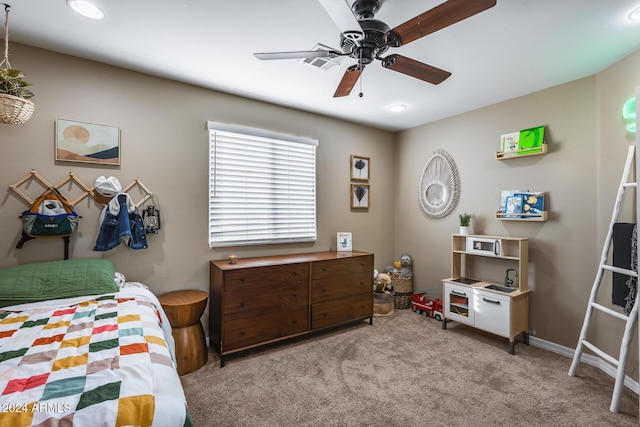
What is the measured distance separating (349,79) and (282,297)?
2047 millimetres

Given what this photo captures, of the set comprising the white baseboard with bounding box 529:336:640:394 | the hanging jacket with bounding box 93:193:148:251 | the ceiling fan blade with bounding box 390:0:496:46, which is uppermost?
the ceiling fan blade with bounding box 390:0:496:46

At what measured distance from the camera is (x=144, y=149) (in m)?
2.73

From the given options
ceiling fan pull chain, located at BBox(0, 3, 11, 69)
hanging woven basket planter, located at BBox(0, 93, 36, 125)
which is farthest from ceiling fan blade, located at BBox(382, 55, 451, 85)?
ceiling fan pull chain, located at BBox(0, 3, 11, 69)

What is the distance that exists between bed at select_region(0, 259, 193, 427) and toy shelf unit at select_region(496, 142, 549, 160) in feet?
11.7

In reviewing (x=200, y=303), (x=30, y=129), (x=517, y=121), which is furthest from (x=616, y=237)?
(x=30, y=129)

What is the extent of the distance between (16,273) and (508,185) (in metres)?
4.41

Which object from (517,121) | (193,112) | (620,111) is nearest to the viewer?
(620,111)

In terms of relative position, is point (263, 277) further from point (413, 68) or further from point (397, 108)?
point (397, 108)

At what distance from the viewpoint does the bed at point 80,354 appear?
0.97m

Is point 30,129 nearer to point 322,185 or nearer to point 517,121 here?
point 322,185

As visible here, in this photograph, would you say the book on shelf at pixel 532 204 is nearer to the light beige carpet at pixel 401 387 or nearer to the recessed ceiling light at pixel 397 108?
the light beige carpet at pixel 401 387

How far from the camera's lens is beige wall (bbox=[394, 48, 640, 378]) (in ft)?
8.35

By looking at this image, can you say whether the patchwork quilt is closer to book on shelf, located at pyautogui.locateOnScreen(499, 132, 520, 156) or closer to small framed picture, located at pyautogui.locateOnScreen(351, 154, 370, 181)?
small framed picture, located at pyautogui.locateOnScreen(351, 154, 370, 181)

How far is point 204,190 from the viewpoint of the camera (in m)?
3.04
